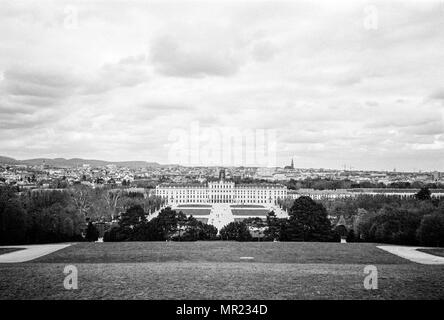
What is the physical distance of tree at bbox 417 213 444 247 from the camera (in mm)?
21484

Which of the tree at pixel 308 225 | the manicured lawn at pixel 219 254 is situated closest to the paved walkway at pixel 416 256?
the manicured lawn at pixel 219 254

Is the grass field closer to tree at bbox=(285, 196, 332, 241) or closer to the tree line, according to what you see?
the tree line

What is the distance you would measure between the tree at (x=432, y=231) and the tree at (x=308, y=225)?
16.5ft

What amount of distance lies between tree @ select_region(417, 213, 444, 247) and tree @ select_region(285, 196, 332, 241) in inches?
198

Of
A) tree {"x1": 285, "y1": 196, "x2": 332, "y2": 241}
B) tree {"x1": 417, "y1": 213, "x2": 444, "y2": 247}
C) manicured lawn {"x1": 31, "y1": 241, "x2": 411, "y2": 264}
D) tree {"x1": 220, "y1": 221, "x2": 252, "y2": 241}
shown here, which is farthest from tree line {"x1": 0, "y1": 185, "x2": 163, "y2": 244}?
tree {"x1": 417, "y1": 213, "x2": 444, "y2": 247}

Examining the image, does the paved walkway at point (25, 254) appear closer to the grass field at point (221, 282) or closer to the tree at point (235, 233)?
the grass field at point (221, 282)

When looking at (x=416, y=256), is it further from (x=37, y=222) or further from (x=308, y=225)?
(x=37, y=222)

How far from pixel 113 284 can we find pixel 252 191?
82.3 metres

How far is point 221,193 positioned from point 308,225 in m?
66.7

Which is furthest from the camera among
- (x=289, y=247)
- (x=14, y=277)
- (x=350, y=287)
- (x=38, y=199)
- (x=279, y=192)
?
(x=279, y=192)

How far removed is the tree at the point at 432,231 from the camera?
21.5m
